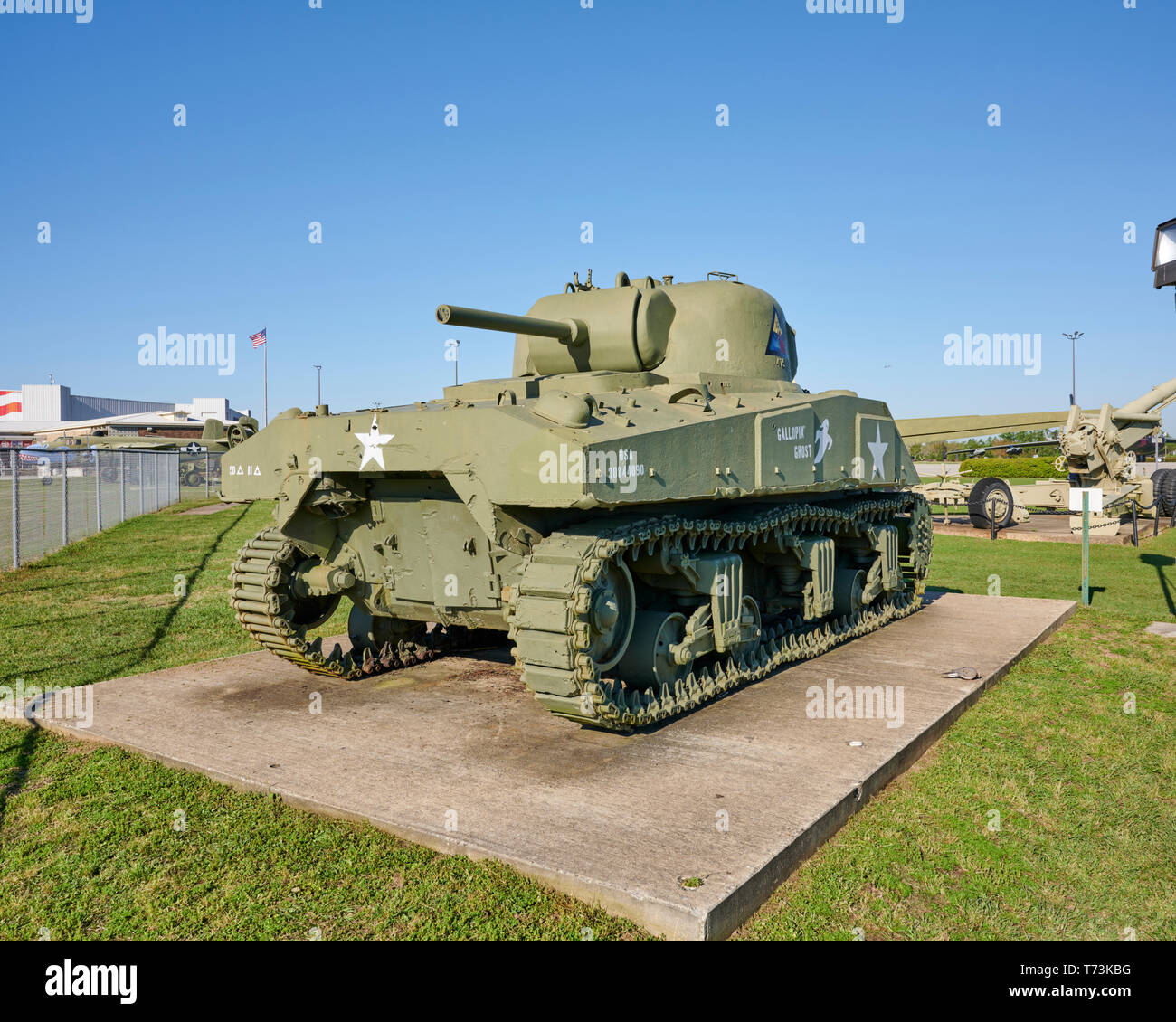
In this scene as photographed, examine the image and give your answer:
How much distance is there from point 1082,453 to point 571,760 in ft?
66.3

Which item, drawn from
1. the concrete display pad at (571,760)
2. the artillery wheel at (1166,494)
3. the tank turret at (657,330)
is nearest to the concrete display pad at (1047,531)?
the artillery wheel at (1166,494)

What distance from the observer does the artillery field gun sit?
2111 centimetres

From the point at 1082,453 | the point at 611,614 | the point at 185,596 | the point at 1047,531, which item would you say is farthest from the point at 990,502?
the point at 611,614

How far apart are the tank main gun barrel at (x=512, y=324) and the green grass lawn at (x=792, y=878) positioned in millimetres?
3406

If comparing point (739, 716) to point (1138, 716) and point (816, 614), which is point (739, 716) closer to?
point (816, 614)

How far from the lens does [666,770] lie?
5.72 meters

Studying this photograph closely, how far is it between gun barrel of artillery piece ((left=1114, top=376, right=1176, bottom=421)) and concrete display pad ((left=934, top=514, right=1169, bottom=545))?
2714 millimetres

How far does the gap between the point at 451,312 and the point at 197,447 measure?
33494mm

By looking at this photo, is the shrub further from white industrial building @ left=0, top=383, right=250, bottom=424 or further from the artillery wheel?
white industrial building @ left=0, top=383, right=250, bottom=424

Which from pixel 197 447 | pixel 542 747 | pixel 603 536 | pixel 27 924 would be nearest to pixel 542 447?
pixel 603 536

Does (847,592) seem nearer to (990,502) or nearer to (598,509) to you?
(598,509)

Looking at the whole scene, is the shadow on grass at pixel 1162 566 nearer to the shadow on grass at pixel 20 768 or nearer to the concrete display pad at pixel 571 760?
the concrete display pad at pixel 571 760

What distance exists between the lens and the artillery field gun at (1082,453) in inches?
831

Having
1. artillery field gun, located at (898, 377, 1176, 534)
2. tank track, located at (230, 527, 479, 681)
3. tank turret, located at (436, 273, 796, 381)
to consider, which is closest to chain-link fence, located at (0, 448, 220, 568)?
tank track, located at (230, 527, 479, 681)
